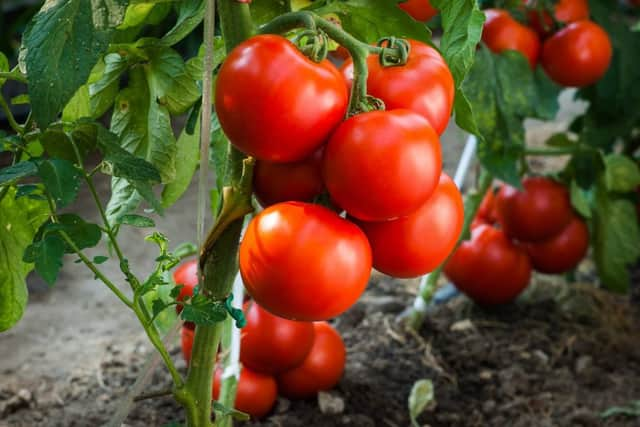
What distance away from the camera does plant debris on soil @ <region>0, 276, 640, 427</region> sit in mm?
1406

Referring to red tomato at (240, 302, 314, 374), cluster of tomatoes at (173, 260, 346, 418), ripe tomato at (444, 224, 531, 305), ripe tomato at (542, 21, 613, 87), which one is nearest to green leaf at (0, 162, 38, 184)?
cluster of tomatoes at (173, 260, 346, 418)

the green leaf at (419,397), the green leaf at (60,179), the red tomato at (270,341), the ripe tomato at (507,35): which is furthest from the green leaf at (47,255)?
the ripe tomato at (507,35)

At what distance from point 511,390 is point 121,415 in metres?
0.95

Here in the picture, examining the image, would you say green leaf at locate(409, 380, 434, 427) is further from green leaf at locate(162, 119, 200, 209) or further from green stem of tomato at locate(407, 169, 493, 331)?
green leaf at locate(162, 119, 200, 209)

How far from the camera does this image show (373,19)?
36.2 inches

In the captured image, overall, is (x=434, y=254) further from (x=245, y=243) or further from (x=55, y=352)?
(x=55, y=352)

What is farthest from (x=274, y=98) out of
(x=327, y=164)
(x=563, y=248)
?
(x=563, y=248)

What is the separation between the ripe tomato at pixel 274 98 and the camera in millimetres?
715

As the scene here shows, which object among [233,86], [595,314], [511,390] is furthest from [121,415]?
[595,314]

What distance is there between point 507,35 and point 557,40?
93 millimetres

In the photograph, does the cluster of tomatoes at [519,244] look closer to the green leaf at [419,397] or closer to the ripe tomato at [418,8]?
the green leaf at [419,397]

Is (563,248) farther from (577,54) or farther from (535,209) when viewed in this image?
(577,54)

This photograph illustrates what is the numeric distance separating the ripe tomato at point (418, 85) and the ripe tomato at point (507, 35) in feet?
2.28

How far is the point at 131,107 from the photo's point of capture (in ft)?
3.20
